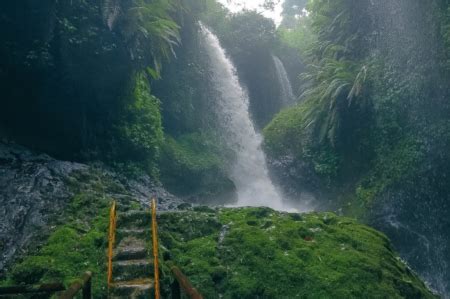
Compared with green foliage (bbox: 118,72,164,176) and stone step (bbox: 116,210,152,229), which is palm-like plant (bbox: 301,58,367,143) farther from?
stone step (bbox: 116,210,152,229)

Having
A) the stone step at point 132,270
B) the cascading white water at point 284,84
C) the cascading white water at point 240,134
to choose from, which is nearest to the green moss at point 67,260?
the stone step at point 132,270

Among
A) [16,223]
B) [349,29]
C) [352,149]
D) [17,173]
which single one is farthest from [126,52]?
[349,29]

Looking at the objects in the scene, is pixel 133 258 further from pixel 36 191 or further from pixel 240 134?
pixel 240 134

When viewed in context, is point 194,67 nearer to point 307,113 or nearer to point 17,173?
point 307,113

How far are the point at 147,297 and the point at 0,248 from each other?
257cm

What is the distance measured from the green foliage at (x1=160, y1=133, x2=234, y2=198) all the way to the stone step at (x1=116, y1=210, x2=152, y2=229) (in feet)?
27.2

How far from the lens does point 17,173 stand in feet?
26.2

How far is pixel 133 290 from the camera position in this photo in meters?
5.34

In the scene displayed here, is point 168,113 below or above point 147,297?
above

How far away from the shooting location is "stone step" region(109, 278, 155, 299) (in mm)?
5281

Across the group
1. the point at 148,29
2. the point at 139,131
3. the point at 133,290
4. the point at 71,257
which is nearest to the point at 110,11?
the point at 148,29

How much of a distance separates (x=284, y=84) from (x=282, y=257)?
20.5 metres

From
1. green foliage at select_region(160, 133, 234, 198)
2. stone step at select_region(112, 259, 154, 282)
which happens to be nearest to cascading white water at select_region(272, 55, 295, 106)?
green foliage at select_region(160, 133, 234, 198)

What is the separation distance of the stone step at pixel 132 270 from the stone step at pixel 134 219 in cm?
122
